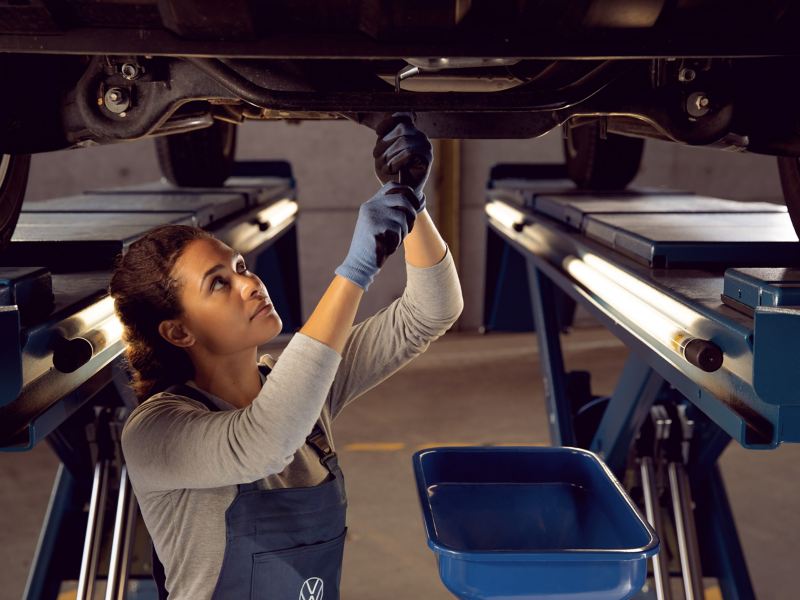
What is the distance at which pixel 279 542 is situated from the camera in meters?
1.37

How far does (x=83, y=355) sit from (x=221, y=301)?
21 centimetres

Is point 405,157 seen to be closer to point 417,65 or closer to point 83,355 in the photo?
point 417,65

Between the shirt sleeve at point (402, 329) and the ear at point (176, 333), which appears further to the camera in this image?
the shirt sleeve at point (402, 329)

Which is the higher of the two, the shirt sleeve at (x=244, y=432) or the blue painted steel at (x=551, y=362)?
the shirt sleeve at (x=244, y=432)

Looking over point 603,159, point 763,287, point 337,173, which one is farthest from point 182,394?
point 337,173

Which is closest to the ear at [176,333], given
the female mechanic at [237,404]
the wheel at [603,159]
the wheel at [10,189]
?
the female mechanic at [237,404]

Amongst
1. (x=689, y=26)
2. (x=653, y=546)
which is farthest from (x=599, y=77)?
(x=653, y=546)

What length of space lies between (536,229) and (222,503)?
1708 millimetres

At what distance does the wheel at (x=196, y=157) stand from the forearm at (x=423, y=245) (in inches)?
89.4

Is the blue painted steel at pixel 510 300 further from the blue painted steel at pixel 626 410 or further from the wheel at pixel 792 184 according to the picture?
the wheel at pixel 792 184

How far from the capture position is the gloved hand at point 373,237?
1239 mm

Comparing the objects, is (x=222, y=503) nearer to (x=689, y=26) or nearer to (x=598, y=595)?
(x=598, y=595)

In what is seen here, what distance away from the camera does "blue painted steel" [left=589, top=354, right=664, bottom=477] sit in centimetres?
219

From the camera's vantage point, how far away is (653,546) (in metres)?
1.22
